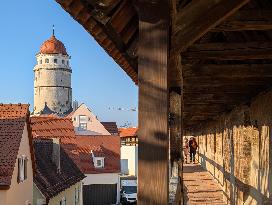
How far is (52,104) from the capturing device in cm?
7875

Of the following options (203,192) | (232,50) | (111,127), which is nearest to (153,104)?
(232,50)

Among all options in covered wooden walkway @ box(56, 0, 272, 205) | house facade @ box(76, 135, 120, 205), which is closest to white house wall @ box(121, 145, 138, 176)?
house facade @ box(76, 135, 120, 205)

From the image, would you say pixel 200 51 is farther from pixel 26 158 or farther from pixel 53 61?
pixel 53 61

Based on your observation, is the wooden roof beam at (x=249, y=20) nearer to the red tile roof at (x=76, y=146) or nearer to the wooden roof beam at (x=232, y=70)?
the wooden roof beam at (x=232, y=70)

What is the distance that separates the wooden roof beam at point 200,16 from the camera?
2627 mm

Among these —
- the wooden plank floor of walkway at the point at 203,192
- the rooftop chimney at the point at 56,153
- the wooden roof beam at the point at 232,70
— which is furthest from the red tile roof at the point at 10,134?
the wooden roof beam at the point at 232,70

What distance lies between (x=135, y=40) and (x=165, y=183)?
1444mm

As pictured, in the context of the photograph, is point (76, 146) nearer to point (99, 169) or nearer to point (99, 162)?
point (99, 162)

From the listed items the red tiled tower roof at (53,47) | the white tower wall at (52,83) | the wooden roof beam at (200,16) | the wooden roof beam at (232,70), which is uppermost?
the red tiled tower roof at (53,47)

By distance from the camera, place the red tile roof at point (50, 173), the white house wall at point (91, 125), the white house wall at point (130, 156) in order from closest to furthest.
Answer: the red tile roof at point (50, 173), the white house wall at point (91, 125), the white house wall at point (130, 156)

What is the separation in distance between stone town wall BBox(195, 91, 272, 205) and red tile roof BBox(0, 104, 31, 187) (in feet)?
24.8

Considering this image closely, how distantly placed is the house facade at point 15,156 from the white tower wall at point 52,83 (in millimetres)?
58507

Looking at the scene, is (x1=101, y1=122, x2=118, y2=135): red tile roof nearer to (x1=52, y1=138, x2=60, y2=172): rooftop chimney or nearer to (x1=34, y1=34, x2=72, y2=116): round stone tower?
(x1=52, y1=138, x2=60, y2=172): rooftop chimney

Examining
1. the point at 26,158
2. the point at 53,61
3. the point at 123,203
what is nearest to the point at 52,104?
the point at 53,61
